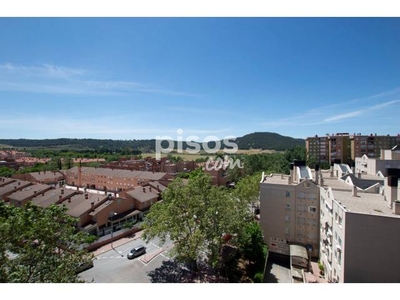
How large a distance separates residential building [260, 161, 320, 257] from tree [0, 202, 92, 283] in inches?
525

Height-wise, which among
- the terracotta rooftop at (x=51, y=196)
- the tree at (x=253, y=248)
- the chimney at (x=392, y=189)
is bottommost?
the tree at (x=253, y=248)

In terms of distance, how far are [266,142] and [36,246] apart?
136 metres

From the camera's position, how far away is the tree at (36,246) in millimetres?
6512

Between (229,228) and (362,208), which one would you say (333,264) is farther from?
(229,228)

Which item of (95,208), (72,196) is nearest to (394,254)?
(95,208)

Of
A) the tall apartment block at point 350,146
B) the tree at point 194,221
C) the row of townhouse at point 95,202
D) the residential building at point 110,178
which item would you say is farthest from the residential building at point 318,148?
A: the tree at point 194,221

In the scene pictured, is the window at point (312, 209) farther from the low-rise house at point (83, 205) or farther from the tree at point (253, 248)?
the low-rise house at point (83, 205)

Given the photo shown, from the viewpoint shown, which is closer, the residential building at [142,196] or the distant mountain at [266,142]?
the residential building at [142,196]

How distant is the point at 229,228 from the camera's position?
1247 cm

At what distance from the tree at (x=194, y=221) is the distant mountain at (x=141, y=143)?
319 ft

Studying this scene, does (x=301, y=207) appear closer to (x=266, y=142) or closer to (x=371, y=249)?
(x=371, y=249)

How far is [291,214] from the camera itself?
16.4 m

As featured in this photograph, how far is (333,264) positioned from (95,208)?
62.0 ft

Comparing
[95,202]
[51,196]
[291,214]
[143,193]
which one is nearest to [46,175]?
[51,196]
